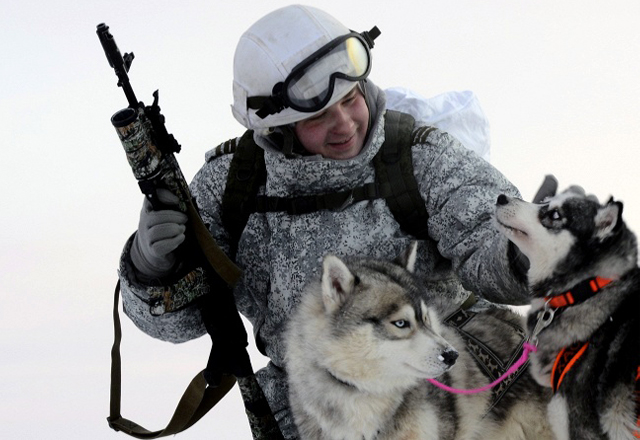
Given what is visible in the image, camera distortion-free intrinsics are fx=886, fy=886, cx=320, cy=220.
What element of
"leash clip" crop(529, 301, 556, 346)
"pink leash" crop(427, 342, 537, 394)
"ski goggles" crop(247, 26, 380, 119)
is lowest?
"pink leash" crop(427, 342, 537, 394)

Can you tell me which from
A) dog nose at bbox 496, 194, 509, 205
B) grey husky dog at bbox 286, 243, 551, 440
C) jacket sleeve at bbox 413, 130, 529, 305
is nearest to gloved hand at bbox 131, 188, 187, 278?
grey husky dog at bbox 286, 243, 551, 440

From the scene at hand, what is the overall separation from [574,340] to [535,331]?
0.18 metres

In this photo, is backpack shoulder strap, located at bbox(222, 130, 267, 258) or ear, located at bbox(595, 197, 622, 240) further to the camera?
backpack shoulder strap, located at bbox(222, 130, 267, 258)

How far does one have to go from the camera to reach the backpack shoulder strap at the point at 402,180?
4.19m

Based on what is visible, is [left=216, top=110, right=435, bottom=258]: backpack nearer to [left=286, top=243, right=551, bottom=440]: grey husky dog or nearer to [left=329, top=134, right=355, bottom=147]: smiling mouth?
[left=329, top=134, right=355, bottom=147]: smiling mouth

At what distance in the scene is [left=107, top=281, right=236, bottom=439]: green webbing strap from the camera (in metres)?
4.39

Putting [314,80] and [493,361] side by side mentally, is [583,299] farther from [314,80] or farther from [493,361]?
[314,80]

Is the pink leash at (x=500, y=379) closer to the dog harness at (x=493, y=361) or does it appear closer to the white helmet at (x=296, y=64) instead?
the dog harness at (x=493, y=361)

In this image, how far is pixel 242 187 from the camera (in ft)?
14.5

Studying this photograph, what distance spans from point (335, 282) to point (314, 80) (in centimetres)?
93

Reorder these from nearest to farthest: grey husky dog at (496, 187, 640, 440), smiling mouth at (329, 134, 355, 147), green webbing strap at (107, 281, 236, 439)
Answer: grey husky dog at (496, 187, 640, 440)
smiling mouth at (329, 134, 355, 147)
green webbing strap at (107, 281, 236, 439)

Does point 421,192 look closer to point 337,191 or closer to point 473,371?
point 337,191

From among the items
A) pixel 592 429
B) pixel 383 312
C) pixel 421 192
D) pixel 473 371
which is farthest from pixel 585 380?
pixel 421 192

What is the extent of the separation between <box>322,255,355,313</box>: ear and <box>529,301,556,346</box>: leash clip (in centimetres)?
82
